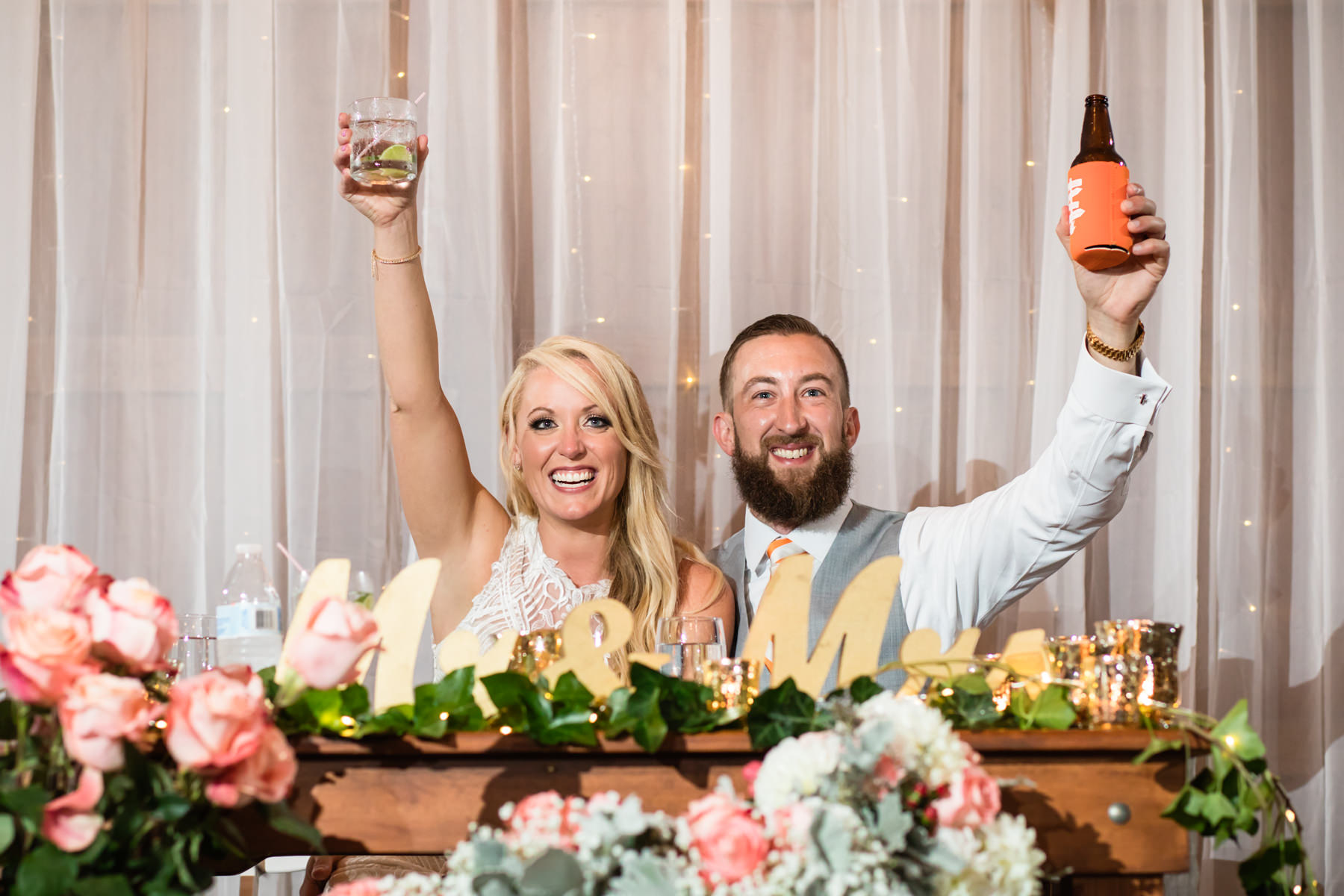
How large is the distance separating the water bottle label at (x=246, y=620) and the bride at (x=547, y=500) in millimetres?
408

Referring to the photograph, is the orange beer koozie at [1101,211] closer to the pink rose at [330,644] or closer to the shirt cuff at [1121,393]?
the shirt cuff at [1121,393]

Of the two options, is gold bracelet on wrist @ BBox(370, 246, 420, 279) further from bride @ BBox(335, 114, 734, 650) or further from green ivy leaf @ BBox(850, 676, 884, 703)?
green ivy leaf @ BBox(850, 676, 884, 703)

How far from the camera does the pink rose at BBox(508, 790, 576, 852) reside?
785 mm

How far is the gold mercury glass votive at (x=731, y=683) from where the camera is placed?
3.18 ft

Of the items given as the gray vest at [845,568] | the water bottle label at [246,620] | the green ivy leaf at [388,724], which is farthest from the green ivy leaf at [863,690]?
the gray vest at [845,568]

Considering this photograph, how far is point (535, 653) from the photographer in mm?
1050

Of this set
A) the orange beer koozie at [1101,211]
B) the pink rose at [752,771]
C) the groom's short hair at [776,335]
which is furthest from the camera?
the groom's short hair at [776,335]

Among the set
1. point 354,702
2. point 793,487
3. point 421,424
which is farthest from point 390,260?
point 354,702

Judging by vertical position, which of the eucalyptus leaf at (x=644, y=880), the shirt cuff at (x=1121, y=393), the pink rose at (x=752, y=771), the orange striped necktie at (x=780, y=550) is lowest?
the eucalyptus leaf at (x=644, y=880)

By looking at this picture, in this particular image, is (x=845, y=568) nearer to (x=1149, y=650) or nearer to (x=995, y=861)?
(x=1149, y=650)

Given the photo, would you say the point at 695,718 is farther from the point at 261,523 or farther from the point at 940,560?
the point at 261,523

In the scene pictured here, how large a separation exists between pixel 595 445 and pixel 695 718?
80 centimetres

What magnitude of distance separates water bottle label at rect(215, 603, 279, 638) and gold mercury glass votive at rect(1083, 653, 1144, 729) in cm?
77

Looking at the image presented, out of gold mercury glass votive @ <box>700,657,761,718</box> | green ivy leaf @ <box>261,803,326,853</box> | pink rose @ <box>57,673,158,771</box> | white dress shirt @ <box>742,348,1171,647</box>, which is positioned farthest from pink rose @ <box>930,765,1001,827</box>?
white dress shirt @ <box>742,348,1171,647</box>
